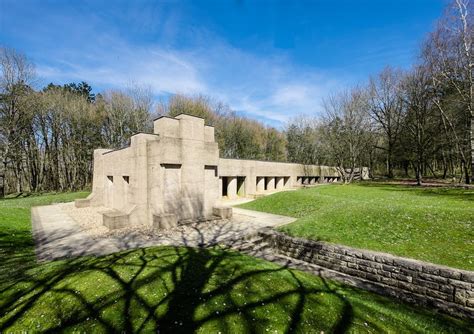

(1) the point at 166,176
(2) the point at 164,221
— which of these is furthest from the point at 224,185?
(2) the point at 164,221

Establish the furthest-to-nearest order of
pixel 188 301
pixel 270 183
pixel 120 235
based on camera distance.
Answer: pixel 270 183 < pixel 120 235 < pixel 188 301

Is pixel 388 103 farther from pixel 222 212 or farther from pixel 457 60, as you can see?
pixel 222 212

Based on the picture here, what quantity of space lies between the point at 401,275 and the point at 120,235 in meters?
9.09

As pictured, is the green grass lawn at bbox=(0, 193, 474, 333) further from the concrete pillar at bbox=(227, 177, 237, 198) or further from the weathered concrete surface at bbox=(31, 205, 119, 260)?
the concrete pillar at bbox=(227, 177, 237, 198)

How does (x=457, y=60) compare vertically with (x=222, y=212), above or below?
above

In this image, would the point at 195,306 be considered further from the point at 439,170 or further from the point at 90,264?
the point at 439,170

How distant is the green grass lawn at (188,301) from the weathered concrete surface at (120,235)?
149cm

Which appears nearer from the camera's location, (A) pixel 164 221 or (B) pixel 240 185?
(A) pixel 164 221

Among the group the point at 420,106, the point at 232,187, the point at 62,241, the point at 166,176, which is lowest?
the point at 62,241

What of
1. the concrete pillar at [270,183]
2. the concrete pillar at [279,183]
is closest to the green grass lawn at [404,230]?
the concrete pillar at [270,183]

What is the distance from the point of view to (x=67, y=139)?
86.1 ft

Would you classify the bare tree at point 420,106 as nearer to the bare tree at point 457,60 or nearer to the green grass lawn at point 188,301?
the bare tree at point 457,60

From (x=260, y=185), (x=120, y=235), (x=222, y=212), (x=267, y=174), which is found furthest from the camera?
(x=267, y=174)

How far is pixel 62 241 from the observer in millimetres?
7953
